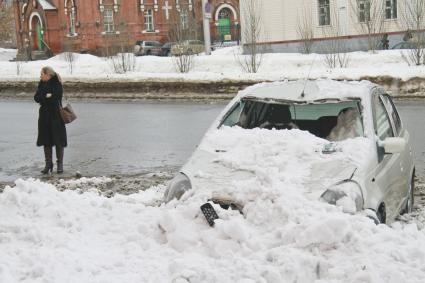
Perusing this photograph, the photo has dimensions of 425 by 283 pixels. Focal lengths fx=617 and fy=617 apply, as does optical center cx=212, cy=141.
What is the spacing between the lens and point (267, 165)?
17.3 feet

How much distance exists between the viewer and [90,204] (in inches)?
215

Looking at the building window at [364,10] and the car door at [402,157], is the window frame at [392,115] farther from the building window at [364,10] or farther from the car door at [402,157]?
the building window at [364,10]

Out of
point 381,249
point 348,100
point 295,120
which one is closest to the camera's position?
point 381,249

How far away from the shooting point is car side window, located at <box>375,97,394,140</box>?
19.8 feet

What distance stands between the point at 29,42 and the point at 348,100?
53284 millimetres

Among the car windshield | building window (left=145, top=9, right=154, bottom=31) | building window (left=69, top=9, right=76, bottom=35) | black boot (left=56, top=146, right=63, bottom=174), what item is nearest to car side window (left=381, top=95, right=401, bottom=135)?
the car windshield

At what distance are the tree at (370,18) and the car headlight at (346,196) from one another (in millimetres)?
26681

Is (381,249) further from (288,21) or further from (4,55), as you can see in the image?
(4,55)

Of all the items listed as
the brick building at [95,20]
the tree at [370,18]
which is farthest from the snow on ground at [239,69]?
the brick building at [95,20]

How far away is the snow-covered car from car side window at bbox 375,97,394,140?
0.02 meters

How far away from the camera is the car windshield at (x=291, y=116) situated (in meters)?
6.39

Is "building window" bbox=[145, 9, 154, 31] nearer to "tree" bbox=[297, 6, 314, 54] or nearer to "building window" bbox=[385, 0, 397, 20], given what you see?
"tree" bbox=[297, 6, 314, 54]

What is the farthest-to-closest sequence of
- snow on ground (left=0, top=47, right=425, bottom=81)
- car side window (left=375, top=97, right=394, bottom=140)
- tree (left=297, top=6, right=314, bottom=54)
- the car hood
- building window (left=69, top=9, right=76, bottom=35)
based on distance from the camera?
building window (left=69, top=9, right=76, bottom=35), tree (left=297, top=6, right=314, bottom=54), snow on ground (left=0, top=47, right=425, bottom=81), car side window (left=375, top=97, right=394, bottom=140), the car hood

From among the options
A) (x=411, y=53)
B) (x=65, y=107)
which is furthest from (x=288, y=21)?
(x=65, y=107)
